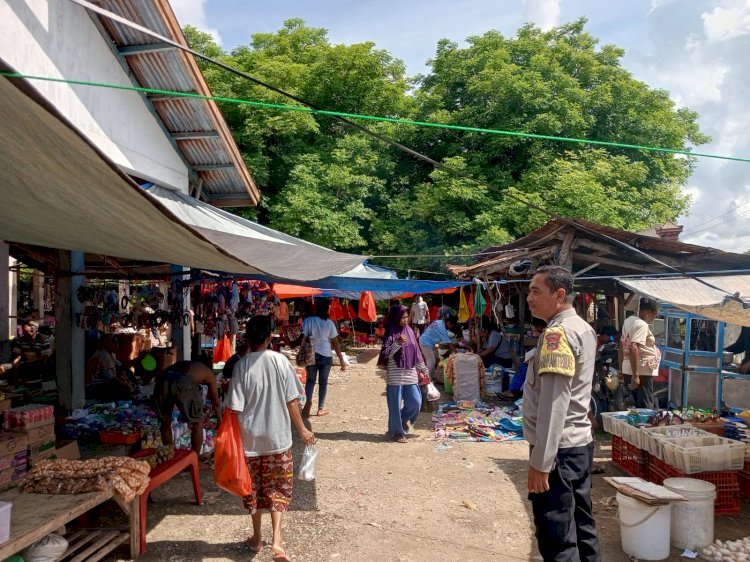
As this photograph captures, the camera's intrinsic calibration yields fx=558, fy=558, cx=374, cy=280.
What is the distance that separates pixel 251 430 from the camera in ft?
13.1

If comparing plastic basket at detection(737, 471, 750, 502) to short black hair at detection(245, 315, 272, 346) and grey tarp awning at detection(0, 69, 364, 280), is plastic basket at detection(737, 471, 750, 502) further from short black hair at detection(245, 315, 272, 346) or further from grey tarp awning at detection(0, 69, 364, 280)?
short black hair at detection(245, 315, 272, 346)

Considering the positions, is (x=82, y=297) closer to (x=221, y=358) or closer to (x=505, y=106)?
(x=221, y=358)

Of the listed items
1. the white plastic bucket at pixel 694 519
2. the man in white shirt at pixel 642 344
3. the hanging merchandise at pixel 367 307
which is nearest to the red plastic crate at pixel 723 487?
the white plastic bucket at pixel 694 519

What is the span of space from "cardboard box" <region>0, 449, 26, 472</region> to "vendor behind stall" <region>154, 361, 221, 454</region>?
1219 millimetres

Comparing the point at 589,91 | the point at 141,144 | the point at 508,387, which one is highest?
the point at 589,91

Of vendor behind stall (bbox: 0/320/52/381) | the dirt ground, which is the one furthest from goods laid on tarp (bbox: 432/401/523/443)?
vendor behind stall (bbox: 0/320/52/381)

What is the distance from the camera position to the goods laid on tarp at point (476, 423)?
A: 781cm

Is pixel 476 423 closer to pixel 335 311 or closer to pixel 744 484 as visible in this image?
pixel 744 484

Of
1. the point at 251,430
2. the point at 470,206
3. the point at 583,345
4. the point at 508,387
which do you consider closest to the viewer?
the point at 583,345

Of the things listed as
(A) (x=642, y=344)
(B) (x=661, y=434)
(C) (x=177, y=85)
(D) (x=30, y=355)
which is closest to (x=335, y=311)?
(D) (x=30, y=355)

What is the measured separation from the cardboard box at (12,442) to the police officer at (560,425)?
3950mm

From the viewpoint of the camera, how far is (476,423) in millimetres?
8320

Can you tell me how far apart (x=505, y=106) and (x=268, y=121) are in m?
8.49

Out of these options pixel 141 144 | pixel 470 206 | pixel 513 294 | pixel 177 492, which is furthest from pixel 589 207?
pixel 177 492
